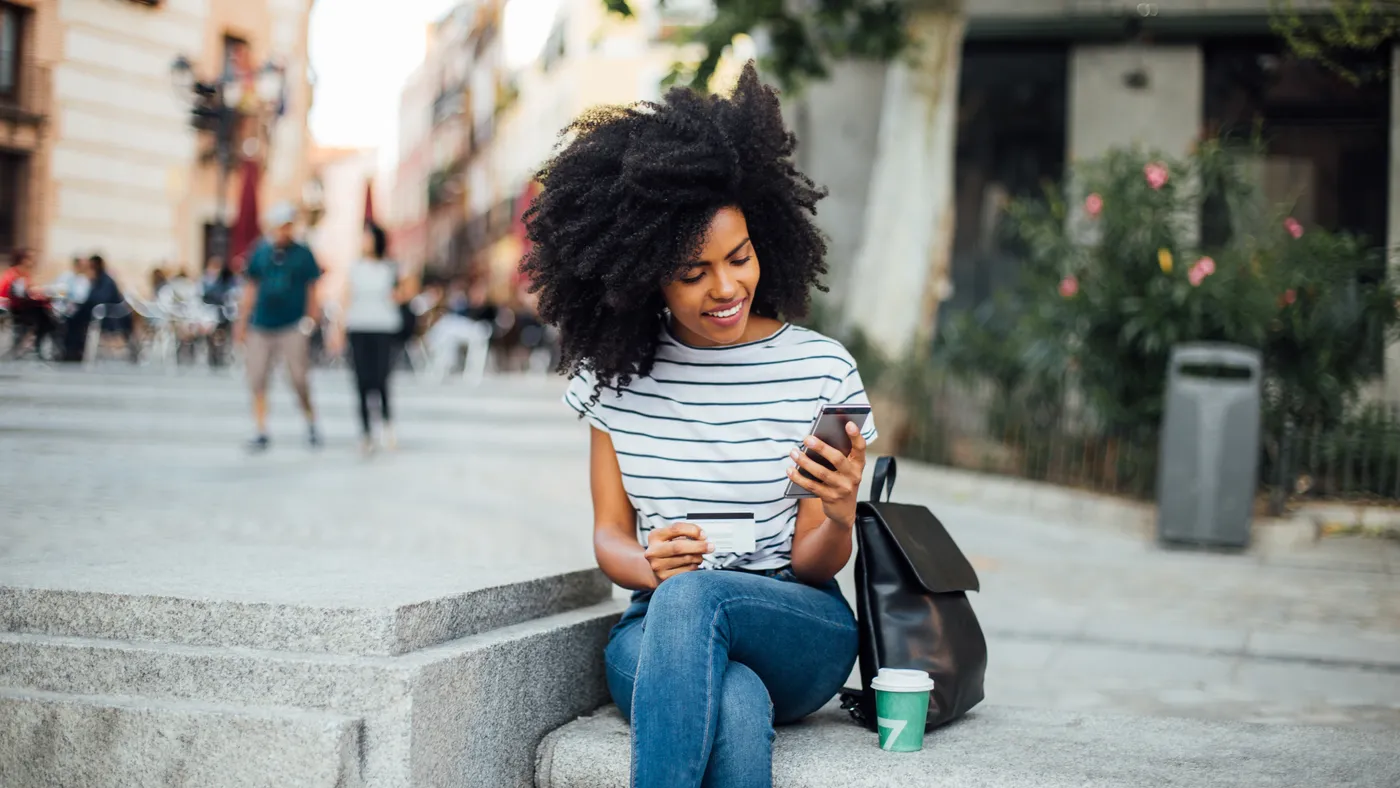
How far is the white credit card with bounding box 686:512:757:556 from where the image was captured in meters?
2.96

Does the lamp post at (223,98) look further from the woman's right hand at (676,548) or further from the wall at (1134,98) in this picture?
the wall at (1134,98)

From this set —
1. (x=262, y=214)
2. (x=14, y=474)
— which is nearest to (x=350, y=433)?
(x=262, y=214)

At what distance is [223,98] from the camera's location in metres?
6.11

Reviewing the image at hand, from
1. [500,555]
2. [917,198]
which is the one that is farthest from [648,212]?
[917,198]

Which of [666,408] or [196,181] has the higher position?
[196,181]

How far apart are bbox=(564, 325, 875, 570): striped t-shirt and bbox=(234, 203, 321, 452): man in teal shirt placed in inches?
297

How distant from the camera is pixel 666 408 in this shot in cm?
331

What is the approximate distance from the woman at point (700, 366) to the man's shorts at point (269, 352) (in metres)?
7.40

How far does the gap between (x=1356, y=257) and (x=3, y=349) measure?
26.4 feet

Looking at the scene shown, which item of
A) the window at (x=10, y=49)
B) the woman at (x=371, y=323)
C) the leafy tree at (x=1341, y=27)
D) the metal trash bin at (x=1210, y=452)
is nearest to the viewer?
the window at (x=10, y=49)

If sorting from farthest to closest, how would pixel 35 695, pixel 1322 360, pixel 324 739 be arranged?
1. pixel 1322 360
2. pixel 35 695
3. pixel 324 739

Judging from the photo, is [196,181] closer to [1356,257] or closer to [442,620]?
[442,620]

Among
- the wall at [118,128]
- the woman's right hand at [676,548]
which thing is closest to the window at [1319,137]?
the wall at [118,128]

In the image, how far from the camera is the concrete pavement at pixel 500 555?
372 centimetres
